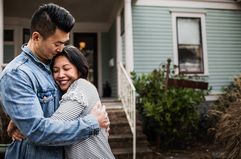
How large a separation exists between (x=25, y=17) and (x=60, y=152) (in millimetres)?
8488

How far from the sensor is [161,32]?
29.2 feet

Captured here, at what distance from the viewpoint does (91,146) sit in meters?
1.47

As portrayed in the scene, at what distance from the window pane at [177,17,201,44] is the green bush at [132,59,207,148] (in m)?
2.53

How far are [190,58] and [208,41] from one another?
2.72 feet

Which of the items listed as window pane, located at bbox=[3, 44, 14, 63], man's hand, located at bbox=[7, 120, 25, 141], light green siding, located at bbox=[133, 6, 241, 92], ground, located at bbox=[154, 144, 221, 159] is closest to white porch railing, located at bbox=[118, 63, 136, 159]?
ground, located at bbox=[154, 144, 221, 159]

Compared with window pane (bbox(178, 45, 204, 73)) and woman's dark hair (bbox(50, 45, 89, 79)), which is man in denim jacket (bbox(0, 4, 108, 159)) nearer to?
woman's dark hair (bbox(50, 45, 89, 79))

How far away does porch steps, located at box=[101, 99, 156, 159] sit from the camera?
568cm

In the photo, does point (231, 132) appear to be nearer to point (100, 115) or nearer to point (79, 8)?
point (100, 115)

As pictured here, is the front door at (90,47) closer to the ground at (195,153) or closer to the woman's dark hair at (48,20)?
the ground at (195,153)

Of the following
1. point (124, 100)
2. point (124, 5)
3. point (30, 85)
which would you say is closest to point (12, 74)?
→ point (30, 85)

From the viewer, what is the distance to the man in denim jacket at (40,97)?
1.26 meters

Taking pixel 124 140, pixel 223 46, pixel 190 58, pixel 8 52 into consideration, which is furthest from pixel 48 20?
pixel 223 46

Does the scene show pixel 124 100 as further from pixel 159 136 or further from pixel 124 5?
pixel 124 5

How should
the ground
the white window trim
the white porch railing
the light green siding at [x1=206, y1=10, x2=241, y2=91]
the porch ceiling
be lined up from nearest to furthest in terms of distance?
1. the white porch railing
2. the ground
3. the porch ceiling
4. the white window trim
5. the light green siding at [x1=206, y1=10, x2=241, y2=91]
